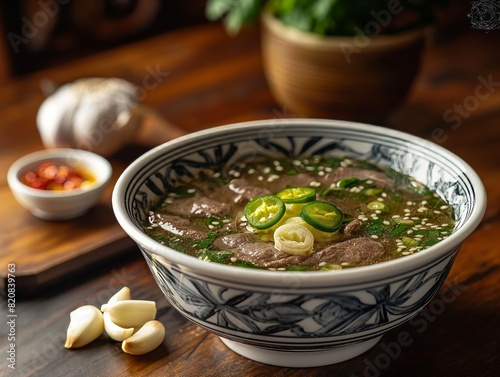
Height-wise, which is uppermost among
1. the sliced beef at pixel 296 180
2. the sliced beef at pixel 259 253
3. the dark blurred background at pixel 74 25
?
the sliced beef at pixel 259 253

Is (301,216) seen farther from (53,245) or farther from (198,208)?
(53,245)

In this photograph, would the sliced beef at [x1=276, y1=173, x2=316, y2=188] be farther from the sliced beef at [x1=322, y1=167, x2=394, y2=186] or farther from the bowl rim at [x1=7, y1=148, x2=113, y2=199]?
the bowl rim at [x1=7, y1=148, x2=113, y2=199]

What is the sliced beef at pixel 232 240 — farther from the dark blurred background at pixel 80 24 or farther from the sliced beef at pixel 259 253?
the dark blurred background at pixel 80 24

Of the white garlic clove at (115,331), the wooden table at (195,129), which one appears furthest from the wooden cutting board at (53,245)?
the white garlic clove at (115,331)

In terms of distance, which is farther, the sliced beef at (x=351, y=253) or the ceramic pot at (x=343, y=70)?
the ceramic pot at (x=343, y=70)

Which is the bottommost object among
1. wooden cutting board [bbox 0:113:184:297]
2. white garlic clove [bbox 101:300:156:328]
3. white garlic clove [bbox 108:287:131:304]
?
wooden cutting board [bbox 0:113:184:297]

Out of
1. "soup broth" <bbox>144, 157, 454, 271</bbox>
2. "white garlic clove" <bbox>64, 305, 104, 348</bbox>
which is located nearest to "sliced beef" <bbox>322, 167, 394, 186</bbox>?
"soup broth" <bbox>144, 157, 454, 271</bbox>

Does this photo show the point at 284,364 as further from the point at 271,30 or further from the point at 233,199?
the point at 271,30
